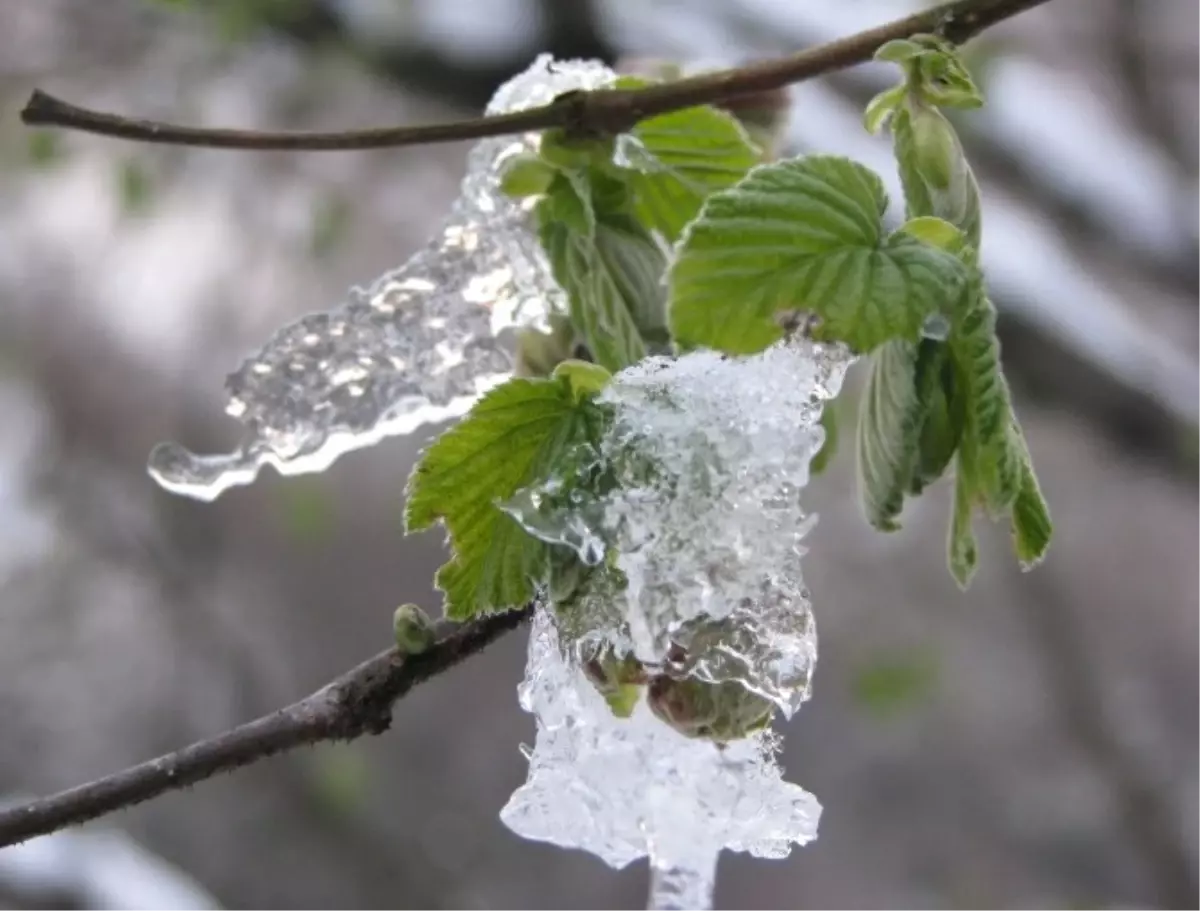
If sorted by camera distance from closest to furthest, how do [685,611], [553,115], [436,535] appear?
[685,611] → [553,115] → [436,535]

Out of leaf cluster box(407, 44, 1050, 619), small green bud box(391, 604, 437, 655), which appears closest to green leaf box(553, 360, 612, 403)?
leaf cluster box(407, 44, 1050, 619)

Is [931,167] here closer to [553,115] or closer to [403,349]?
[553,115]

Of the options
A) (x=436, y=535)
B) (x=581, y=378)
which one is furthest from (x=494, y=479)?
(x=436, y=535)

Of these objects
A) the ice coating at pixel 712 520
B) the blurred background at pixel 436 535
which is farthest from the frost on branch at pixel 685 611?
the blurred background at pixel 436 535

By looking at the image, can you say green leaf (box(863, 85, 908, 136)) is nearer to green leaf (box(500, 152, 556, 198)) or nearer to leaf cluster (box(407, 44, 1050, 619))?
leaf cluster (box(407, 44, 1050, 619))

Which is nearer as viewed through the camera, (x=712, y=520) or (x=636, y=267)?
(x=712, y=520)

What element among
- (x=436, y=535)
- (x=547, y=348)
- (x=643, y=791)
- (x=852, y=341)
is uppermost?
(x=436, y=535)

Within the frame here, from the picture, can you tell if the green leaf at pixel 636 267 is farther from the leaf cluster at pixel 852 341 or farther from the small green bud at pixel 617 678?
the small green bud at pixel 617 678
